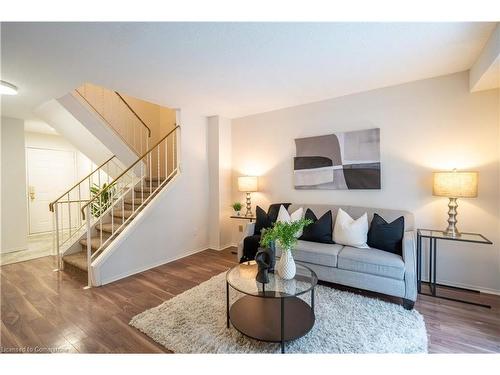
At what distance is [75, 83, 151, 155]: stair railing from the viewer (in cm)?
398

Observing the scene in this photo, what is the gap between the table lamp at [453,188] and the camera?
229 centimetres

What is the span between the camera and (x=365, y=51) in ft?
6.93

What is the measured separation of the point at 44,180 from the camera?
5379 millimetres

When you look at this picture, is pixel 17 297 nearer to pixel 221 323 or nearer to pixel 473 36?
pixel 221 323

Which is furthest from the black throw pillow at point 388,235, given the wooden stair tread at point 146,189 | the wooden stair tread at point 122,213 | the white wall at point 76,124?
the white wall at point 76,124

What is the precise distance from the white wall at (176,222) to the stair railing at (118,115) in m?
1.44

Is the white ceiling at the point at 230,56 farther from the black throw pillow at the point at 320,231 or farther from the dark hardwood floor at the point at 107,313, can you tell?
the dark hardwood floor at the point at 107,313

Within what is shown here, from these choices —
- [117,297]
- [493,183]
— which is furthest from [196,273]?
Answer: [493,183]

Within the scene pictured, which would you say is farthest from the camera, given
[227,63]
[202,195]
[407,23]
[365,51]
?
[202,195]
